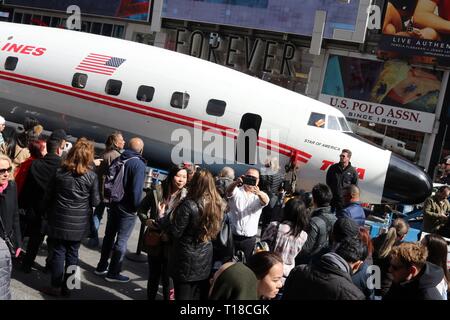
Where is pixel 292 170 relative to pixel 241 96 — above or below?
below

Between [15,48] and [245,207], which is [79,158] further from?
[15,48]

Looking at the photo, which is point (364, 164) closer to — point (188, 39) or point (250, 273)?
point (250, 273)

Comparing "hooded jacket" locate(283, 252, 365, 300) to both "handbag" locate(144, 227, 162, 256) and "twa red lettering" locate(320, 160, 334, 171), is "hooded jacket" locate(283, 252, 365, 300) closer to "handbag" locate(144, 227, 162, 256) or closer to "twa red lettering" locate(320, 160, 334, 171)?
"handbag" locate(144, 227, 162, 256)

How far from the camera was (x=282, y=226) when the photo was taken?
6.48 m

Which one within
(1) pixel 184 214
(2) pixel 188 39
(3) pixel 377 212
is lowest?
(3) pixel 377 212

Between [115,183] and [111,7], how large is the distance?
90.8 ft

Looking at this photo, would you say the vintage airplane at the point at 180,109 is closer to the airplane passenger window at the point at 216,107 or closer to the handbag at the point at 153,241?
the airplane passenger window at the point at 216,107

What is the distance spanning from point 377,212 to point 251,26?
15.8 meters

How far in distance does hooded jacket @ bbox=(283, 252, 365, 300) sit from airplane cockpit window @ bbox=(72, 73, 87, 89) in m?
11.8

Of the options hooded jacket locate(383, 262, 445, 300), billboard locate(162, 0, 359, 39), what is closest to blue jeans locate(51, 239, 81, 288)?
hooded jacket locate(383, 262, 445, 300)

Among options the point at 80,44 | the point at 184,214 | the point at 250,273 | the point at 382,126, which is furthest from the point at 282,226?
the point at 382,126

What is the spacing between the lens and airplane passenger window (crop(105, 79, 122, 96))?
48.5 ft

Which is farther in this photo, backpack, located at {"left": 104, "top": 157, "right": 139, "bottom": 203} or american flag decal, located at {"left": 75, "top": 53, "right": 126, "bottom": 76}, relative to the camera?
american flag decal, located at {"left": 75, "top": 53, "right": 126, "bottom": 76}

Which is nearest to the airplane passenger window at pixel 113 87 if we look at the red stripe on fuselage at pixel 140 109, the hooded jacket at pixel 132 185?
the red stripe on fuselage at pixel 140 109
